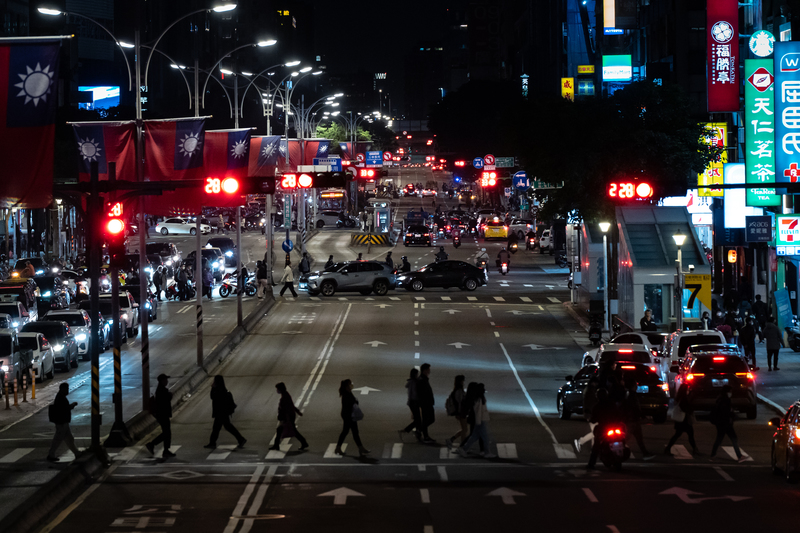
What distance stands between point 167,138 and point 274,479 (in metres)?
10.9

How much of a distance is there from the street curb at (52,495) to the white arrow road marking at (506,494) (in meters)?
6.76

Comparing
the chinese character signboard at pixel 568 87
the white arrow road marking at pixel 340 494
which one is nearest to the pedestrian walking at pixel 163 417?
the white arrow road marking at pixel 340 494

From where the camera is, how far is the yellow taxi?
9538cm

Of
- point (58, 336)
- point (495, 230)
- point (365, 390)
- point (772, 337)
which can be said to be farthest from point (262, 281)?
point (495, 230)

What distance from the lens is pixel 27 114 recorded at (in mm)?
15984

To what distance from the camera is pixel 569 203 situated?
5097cm

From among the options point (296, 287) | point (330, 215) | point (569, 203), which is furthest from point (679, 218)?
point (330, 215)

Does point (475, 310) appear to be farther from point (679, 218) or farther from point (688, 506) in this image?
point (688, 506)

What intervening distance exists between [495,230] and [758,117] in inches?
2258

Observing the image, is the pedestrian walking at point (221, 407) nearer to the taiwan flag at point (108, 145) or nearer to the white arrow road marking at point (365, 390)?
the taiwan flag at point (108, 145)

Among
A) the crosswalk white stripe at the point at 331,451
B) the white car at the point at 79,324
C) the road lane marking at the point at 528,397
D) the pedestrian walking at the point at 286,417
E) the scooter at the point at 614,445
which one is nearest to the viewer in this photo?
the scooter at the point at 614,445

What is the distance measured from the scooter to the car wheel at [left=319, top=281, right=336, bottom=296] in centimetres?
3672

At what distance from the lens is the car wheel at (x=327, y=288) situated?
55750 millimetres

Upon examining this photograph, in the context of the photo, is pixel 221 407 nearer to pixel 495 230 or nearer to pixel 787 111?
pixel 787 111
